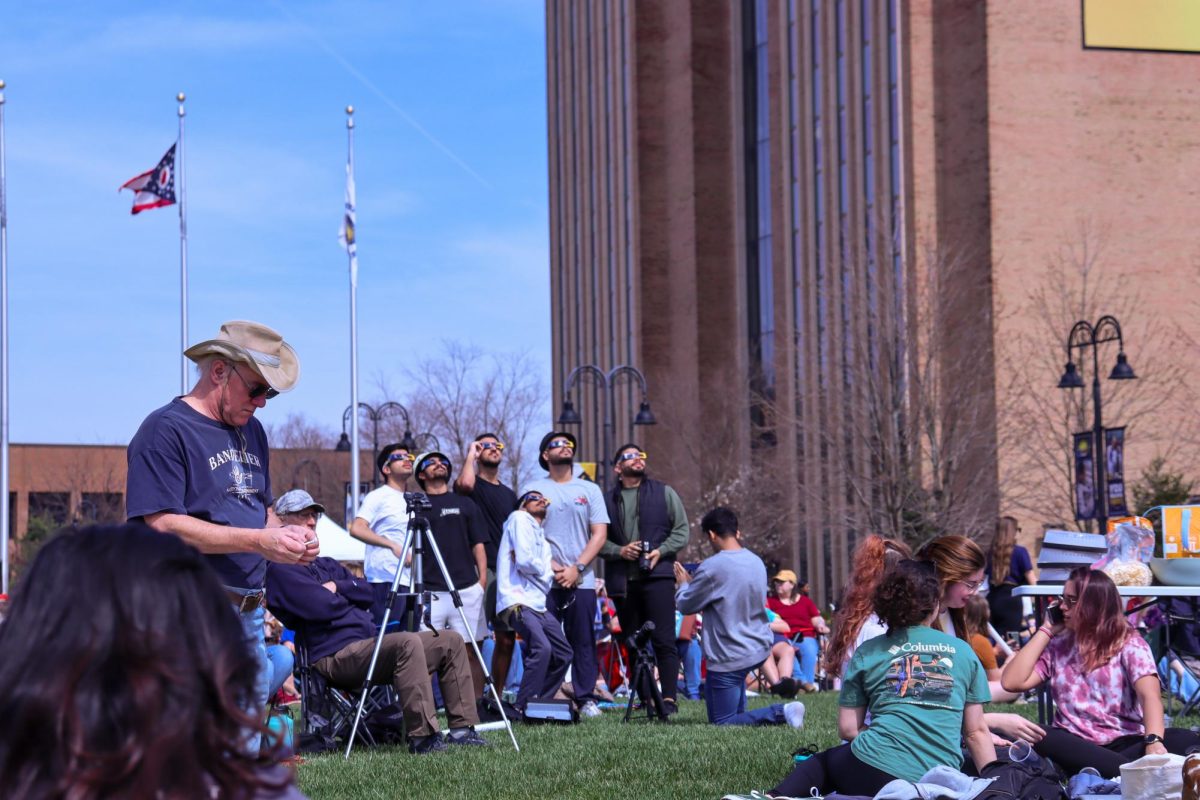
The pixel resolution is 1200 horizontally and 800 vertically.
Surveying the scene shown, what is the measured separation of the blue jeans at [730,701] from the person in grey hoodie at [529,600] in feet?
3.78

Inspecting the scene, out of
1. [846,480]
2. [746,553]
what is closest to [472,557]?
[746,553]

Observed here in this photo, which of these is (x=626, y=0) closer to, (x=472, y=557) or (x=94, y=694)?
(x=472, y=557)

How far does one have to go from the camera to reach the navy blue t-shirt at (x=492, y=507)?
1312cm

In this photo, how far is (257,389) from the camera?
19.2 feet

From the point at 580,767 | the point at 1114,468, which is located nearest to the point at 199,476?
the point at 580,767

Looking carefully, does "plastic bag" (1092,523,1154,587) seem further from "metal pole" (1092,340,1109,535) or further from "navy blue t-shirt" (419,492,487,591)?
"metal pole" (1092,340,1109,535)

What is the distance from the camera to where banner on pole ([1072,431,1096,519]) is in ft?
92.8

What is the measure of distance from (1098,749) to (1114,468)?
69.3 ft

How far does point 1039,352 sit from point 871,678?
34.1 meters

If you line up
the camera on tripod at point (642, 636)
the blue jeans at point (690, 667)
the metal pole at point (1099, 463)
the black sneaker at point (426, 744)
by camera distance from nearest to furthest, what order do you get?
the black sneaker at point (426, 744) < the camera on tripod at point (642, 636) < the blue jeans at point (690, 667) < the metal pole at point (1099, 463)

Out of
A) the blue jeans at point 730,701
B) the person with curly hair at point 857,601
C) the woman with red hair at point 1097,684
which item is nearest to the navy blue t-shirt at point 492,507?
the blue jeans at point 730,701

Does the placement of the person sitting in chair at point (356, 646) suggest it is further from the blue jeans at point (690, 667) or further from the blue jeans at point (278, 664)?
the blue jeans at point (690, 667)

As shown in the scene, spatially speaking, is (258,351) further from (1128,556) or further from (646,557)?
(646,557)

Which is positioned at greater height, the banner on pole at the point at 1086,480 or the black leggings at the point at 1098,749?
the banner on pole at the point at 1086,480
